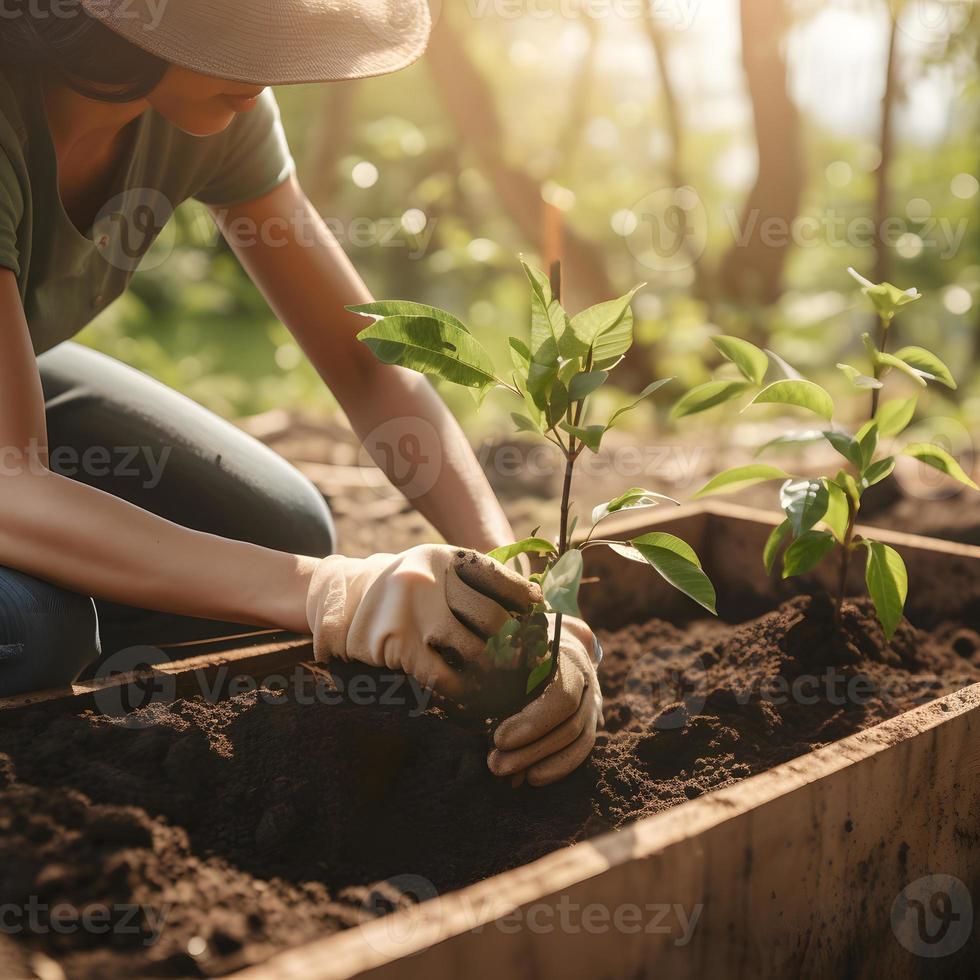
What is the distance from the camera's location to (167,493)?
1751mm

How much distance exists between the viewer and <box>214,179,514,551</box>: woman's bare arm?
60.1 inches

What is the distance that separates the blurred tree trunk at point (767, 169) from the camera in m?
4.45

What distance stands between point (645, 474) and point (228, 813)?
2.71 m

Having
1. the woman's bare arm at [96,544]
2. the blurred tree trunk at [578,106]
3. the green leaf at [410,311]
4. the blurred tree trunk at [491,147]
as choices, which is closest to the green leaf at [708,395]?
the green leaf at [410,311]

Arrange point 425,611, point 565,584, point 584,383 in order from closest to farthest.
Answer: point 565,584 < point 584,383 < point 425,611

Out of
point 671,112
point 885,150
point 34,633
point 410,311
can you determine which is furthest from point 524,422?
point 671,112

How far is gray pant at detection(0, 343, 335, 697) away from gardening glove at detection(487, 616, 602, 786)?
2.89 feet

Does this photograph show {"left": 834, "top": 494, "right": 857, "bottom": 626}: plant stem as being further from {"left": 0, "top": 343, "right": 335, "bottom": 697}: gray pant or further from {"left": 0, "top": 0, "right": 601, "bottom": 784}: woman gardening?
{"left": 0, "top": 343, "right": 335, "bottom": 697}: gray pant

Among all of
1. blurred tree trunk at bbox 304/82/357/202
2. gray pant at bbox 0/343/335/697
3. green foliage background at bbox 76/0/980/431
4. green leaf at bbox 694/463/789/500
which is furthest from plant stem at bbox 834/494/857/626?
blurred tree trunk at bbox 304/82/357/202

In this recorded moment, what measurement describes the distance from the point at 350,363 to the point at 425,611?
715 mm

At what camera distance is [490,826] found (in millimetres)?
979

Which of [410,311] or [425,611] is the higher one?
[410,311]

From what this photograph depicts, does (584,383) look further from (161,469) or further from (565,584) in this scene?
(161,469)

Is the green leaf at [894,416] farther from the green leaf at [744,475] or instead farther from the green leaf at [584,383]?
the green leaf at [584,383]
